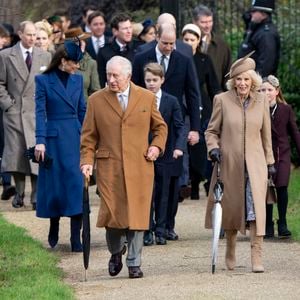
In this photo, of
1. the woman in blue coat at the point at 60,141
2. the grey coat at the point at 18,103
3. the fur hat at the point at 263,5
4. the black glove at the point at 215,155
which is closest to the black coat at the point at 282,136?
the woman in blue coat at the point at 60,141

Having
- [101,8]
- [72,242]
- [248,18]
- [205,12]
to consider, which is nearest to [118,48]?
[205,12]

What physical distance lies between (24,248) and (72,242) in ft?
1.51

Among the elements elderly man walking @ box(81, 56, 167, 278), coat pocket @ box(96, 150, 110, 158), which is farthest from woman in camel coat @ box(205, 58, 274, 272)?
coat pocket @ box(96, 150, 110, 158)

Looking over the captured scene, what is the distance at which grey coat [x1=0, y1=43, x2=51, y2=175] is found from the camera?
16.3 metres

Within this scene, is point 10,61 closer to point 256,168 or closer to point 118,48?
point 118,48

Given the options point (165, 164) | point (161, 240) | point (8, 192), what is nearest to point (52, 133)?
point (165, 164)

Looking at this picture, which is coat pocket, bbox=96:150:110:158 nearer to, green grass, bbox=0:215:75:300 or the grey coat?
green grass, bbox=0:215:75:300

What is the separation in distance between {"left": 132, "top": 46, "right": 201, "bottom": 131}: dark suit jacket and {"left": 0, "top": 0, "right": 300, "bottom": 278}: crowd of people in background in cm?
1

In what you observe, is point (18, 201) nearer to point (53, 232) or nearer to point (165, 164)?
point (53, 232)

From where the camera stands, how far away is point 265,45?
18.1 metres

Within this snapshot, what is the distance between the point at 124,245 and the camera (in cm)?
1170

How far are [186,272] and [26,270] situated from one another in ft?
4.21

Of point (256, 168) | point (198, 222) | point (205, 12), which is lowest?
point (198, 222)

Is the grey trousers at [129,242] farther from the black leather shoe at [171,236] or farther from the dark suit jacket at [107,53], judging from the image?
the dark suit jacket at [107,53]
